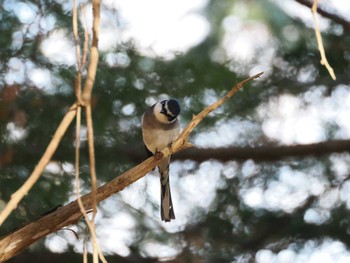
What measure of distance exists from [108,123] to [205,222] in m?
0.55

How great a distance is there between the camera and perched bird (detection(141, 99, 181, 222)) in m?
2.50

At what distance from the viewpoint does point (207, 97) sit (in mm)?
2574

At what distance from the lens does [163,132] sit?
2768 mm

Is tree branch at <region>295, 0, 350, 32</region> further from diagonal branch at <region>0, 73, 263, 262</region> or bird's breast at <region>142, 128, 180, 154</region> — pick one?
diagonal branch at <region>0, 73, 263, 262</region>

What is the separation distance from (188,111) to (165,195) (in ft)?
1.07

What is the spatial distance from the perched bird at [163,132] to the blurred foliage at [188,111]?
75 millimetres

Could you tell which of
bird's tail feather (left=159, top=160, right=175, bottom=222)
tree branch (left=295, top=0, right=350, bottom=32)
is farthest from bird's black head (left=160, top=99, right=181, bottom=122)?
tree branch (left=295, top=0, right=350, bottom=32)

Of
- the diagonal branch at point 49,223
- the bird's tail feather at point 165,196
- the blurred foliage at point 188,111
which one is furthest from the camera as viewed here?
the bird's tail feather at point 165,196

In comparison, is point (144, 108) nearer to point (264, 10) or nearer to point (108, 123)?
point (108, 123)

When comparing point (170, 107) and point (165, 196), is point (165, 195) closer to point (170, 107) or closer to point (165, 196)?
point (165, 196)

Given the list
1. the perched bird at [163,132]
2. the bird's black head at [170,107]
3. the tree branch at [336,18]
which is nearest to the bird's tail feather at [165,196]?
the perched bird at [163,132]

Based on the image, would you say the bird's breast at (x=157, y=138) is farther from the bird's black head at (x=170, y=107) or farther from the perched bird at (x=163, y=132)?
the bird's black head at (x=170, y=107)

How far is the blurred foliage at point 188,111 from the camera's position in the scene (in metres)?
2.45

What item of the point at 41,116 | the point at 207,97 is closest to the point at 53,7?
the point at 41,116
